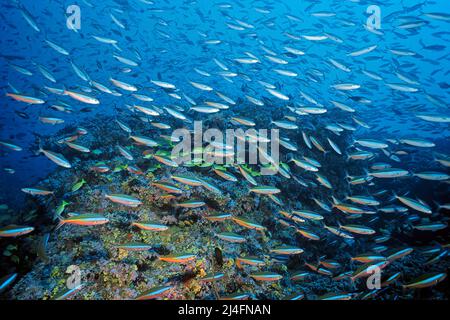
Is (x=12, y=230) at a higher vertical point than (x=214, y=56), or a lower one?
lower

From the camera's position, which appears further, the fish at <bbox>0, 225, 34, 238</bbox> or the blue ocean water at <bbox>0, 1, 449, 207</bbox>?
the blue ocean water at <bbox>0, 1, 449, 207</bbox>

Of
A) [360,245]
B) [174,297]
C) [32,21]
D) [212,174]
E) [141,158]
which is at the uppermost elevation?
[32,21]

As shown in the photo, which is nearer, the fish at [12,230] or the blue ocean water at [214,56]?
the fish at [12,230]

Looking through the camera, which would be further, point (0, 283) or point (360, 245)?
point (360, 245)

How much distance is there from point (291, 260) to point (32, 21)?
11.4 m

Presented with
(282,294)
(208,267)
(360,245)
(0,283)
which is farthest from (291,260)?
(0,283)

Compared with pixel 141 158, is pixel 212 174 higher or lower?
lower

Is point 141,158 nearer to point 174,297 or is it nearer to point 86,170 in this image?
point 86,170

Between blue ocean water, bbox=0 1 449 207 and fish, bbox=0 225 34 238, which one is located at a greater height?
blue ocean water, bbox=0 1 449 207

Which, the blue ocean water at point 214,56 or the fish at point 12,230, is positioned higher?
the blue ocean water at point 214,56

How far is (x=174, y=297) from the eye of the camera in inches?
141

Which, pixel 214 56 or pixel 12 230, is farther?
pixel 214 56
